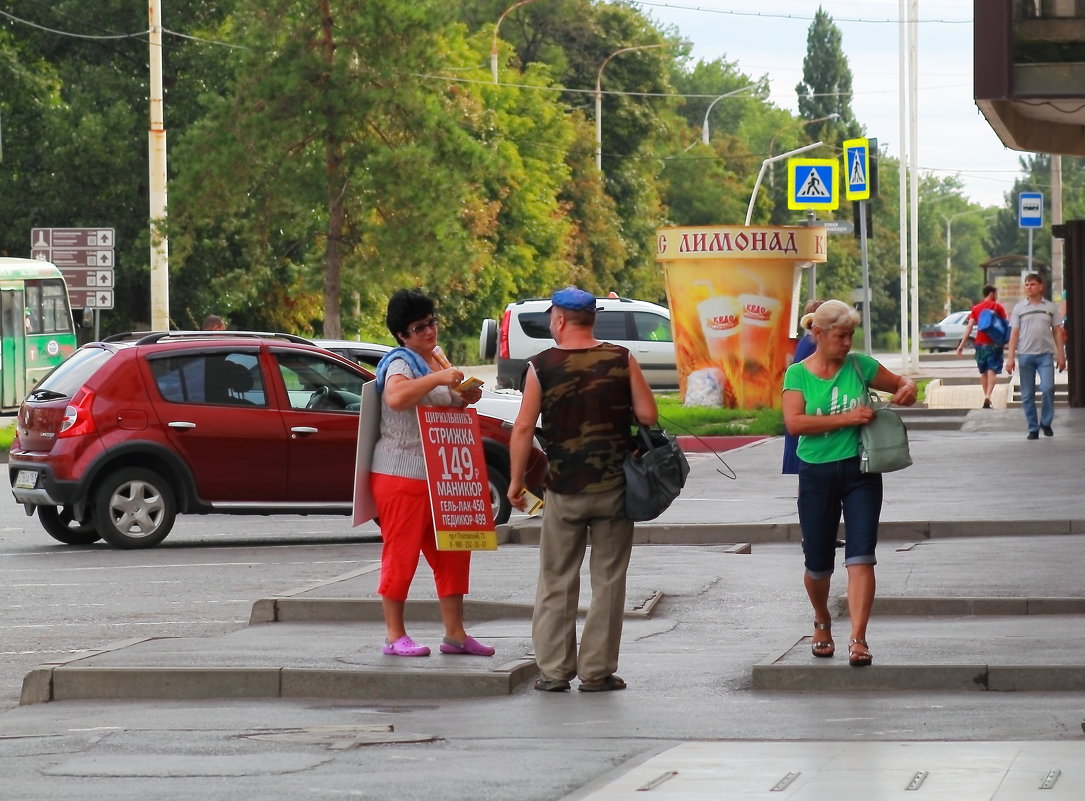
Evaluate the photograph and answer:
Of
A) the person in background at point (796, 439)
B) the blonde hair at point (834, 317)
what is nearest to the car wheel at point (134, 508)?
the person in background at point (796, 439)

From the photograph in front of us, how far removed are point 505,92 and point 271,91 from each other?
25.8 m

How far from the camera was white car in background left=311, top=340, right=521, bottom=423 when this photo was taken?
60.8 feet

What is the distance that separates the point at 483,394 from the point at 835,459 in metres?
9.85

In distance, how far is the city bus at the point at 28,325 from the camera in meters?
39.1

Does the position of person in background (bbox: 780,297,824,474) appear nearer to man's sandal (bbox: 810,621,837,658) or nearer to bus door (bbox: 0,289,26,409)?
man's sandal (bbox: 810,621,837,658)

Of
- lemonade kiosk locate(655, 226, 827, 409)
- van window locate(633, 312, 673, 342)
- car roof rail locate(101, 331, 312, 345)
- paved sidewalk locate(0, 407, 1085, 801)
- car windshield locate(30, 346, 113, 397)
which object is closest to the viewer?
paved sidewalk locate(0, 407, 1085, 801)

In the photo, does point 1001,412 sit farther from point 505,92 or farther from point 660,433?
point 505,92

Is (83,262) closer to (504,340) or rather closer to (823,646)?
(504,340)

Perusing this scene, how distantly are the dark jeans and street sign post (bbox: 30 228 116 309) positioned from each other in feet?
78.1

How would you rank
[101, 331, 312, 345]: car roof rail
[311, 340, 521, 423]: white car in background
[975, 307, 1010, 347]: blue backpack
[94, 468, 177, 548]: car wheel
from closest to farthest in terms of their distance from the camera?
[94, 468, 177, 548]: car wheel < [101, 331, 312, 345]: car roof rail < [311, 340, 521, 423]: white car in background < [975, 307, 1010, 347]: blue backpack

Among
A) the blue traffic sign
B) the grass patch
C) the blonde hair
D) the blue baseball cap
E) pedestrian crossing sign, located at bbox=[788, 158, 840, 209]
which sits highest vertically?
the blue traffic sign

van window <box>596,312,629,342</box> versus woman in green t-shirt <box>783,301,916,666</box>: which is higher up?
van window <box>596,312,629,342</box>

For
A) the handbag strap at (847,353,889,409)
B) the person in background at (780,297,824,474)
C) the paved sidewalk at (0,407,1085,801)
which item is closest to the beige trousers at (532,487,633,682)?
the paved sidewalk at (0,407,1085,801)

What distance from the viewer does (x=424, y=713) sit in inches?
344
